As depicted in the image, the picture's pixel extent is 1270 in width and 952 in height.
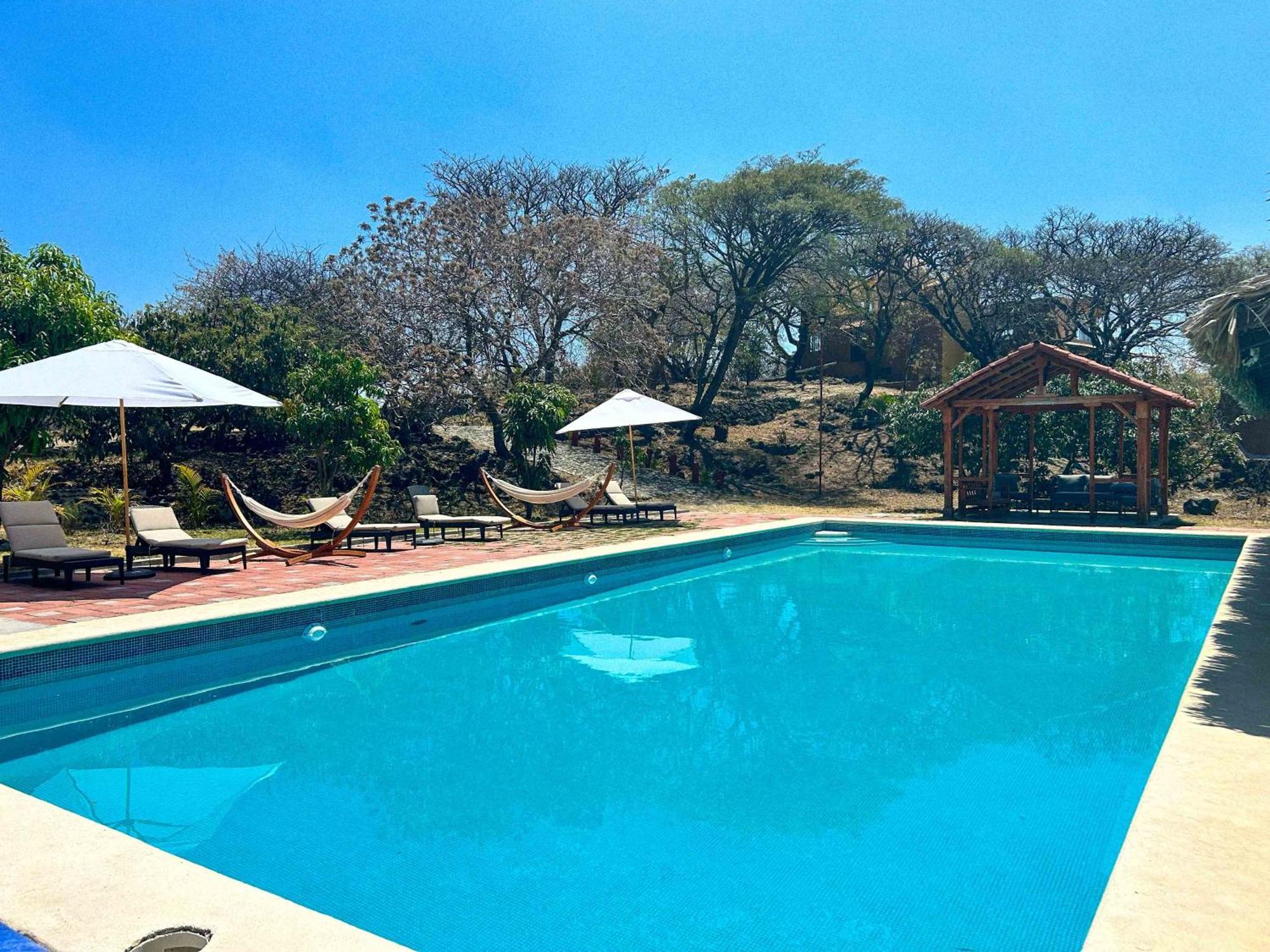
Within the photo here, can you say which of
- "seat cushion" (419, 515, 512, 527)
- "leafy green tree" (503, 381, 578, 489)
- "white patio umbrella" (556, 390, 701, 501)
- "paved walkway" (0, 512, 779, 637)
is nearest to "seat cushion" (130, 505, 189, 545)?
"paved walkway" (0, 512, 779, 637)

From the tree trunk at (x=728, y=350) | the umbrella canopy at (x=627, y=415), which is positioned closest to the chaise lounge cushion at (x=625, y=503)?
the umbrella canopy at (x=627, y=415)

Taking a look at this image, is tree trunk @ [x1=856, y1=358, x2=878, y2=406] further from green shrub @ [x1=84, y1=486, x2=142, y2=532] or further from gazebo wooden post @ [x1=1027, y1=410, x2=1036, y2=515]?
green shrub @ [x1=84, y1=486, x2=142, y2=532]

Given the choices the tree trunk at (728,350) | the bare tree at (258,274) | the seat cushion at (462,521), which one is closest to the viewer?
the seat cushion at (462,521)

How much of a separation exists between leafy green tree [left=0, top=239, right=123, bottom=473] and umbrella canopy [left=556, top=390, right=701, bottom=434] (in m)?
6.60

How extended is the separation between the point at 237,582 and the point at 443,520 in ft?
13.0

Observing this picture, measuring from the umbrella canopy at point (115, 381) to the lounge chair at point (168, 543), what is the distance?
134 cm

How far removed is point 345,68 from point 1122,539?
53.1 ft

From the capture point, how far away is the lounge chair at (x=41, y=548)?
25.4 ft

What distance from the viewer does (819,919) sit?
120 inches

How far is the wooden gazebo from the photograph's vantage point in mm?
14258

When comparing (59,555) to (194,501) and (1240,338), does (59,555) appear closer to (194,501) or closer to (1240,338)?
(194,501)

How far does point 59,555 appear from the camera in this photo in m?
7.86

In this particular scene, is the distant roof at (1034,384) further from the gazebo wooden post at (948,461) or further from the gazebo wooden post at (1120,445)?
the gazebo wooden post at (1120,445)

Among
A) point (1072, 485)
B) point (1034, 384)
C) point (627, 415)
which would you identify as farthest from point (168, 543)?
point (1034, 384)
